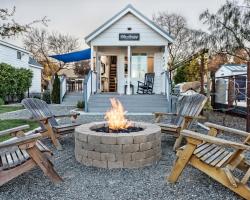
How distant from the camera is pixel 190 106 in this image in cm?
611

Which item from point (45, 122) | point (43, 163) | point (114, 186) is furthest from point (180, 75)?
point (43, 163)

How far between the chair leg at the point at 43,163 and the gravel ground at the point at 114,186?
10 cm

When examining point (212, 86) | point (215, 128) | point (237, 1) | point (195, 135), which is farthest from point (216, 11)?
point (195, 135)

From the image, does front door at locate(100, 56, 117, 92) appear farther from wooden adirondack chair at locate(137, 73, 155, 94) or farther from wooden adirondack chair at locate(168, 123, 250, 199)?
wooden adirondack chair at locate(168, 123, 250, 199)

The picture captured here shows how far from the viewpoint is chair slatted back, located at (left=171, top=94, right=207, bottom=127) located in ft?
18.9

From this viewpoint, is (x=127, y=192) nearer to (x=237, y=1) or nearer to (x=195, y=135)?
(x=195, y=135)

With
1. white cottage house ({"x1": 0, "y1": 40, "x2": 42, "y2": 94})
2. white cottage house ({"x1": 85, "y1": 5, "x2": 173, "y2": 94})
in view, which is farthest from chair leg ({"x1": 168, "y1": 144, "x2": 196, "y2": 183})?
white cottage house ({"x1": 0, "y1": 40, "x2": 42, "y2": 94})

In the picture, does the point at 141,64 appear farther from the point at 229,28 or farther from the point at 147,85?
the point at 229,28

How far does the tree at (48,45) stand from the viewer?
35156mm

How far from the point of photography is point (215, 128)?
4461mm

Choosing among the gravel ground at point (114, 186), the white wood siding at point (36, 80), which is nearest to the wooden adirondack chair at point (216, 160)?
the gravel ground at point (114, 186)

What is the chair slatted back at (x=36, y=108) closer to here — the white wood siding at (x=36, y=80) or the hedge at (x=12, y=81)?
the hedge at (x=12, y=81)

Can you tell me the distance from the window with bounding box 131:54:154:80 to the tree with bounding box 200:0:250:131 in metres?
4.29

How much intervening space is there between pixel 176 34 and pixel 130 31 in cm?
1789
